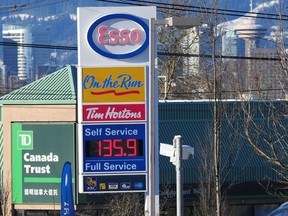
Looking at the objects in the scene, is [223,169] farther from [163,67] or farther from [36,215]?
[163,67]

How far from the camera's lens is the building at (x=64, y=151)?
1163 inches

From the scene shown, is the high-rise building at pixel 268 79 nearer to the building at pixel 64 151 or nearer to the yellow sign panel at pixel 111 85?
the building at pixel 64 151

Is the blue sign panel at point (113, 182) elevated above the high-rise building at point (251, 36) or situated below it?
below

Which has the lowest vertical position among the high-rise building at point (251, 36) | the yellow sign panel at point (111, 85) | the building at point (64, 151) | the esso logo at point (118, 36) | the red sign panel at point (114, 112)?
the building at point (64, 151)

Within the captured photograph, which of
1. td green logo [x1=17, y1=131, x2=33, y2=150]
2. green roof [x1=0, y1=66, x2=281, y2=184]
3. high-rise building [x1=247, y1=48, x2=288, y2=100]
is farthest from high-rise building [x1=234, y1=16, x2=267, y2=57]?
td green logo [x1=17, y1=131, x2=33, y2=150]

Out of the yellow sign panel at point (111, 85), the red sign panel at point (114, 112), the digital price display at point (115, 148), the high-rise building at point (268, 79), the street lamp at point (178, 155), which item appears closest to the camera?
the street lamp at point (178, 155)

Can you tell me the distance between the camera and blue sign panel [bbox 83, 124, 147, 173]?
2048 cm

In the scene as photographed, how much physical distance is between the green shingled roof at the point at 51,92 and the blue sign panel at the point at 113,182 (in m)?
8.67

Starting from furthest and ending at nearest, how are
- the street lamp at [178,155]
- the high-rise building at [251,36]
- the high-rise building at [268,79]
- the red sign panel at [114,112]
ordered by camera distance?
the high-rise building at [251,36]
the red sign panel at [114,112]
the high-rise building at [268,79]
the street lamp at [178,155]

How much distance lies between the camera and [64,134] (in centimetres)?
2956

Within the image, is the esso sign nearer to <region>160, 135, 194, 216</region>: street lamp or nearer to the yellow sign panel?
the yellow sign panel

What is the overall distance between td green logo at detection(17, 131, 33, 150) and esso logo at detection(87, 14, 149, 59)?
9.74m

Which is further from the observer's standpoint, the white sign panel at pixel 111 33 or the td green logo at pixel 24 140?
the td green logo at pixel 24 140

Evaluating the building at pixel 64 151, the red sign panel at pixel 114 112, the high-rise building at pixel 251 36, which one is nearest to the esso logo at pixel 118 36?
the red sign panel at pixel 114 112
